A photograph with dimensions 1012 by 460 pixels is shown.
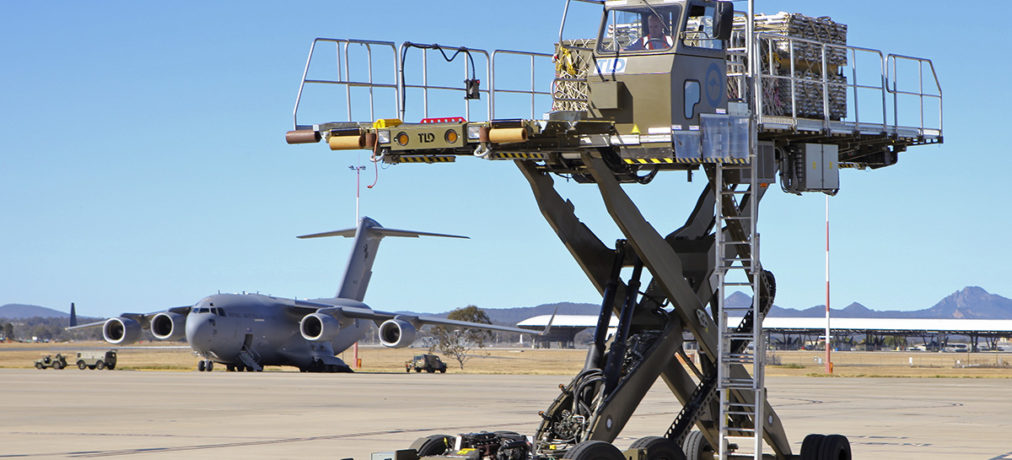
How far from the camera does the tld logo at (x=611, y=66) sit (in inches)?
453

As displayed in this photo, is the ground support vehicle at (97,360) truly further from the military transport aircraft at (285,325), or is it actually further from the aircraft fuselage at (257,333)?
the aircraft fuselage at (257,333)

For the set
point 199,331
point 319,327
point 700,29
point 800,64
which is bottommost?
point 199,331

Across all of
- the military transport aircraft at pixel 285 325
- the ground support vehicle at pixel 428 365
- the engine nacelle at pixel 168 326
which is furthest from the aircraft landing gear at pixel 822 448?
the ground support vehicle at pixel 428 365

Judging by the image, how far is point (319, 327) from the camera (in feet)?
180

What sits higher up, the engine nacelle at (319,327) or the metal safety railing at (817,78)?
the metal safety railing at (817,78)

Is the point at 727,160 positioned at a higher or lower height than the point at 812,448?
higher

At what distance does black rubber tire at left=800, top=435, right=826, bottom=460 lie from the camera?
42.1ft

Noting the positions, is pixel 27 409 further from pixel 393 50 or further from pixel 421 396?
pixel 393 50

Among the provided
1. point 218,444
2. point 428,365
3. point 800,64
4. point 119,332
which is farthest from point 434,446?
point 428,365

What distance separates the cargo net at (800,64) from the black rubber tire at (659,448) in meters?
3.50

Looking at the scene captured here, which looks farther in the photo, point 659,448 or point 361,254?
point 361,254

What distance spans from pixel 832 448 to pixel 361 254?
48611 millimetres

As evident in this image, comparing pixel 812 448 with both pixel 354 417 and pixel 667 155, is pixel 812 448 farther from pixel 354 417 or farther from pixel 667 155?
pixel 354 417

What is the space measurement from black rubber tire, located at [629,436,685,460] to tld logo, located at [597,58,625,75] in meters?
3.54
